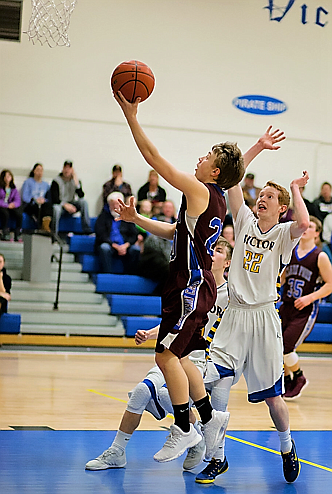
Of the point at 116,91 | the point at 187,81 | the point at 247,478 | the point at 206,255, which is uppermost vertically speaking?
the point at 187,81

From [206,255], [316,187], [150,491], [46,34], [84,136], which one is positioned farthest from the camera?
[316,187]

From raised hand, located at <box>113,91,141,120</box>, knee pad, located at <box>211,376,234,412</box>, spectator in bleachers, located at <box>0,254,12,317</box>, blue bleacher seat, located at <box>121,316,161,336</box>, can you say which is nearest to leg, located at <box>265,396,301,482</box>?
knee pad, located at <box>211,376,234,412</box>

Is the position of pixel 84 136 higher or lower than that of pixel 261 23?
lower

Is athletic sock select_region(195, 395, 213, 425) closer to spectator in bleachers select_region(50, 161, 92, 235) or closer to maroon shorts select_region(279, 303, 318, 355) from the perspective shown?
maroon shorts select_region(279, 303, 318, 355)

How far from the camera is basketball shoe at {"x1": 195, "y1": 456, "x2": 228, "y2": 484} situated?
366 cm

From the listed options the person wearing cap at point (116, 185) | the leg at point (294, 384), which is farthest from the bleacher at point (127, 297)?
the leg at point (294, 384)

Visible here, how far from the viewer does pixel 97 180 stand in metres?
14.5

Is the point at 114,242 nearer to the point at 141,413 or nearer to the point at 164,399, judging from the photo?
the point at 164,399

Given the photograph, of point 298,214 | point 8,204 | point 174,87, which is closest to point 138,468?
point 298,214

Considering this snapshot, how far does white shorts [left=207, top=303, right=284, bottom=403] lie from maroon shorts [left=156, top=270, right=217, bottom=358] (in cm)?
48

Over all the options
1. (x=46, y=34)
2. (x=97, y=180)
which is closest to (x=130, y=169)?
(x=97, y=180)

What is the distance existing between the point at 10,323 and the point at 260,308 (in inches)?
288

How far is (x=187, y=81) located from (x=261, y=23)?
83.5 inches

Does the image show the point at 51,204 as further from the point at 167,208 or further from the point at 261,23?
the point at 261,23
